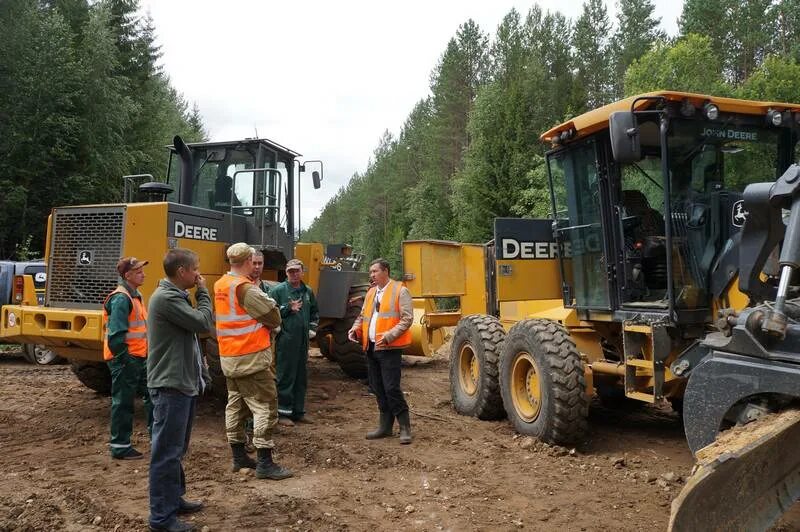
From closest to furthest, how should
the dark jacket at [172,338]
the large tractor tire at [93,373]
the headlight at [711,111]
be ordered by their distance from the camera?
the dark jacket at [172,338] → the headlight at [711,111] → the large tractor tire at [93,373]

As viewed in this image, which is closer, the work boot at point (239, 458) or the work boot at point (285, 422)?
the work boot at point (239, 458)

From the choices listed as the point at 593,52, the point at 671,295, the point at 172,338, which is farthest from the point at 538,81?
the point at 172,338

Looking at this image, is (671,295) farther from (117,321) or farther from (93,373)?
(93,373)

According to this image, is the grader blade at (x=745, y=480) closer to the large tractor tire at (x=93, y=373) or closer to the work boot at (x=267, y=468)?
the work boot at (x=267, y=468)

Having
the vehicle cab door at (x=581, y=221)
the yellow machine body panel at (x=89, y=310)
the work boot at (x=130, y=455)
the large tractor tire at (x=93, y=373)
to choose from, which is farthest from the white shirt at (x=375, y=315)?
the large tractor tire at (x=93, y=373)

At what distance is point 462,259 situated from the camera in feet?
32.7

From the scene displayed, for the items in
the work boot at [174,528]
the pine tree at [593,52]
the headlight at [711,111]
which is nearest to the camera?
the work boot at [174,528]

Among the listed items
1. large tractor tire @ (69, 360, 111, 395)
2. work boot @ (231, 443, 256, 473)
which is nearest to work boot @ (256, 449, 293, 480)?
work boot @ (231, 443, 256, 473)

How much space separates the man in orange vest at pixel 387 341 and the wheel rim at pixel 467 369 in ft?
4.52

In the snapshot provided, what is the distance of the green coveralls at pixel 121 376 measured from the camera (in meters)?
5.59

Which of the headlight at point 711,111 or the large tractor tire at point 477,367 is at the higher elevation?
the headlight at point 711,111

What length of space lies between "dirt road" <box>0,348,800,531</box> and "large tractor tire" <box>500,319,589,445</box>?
201 mm

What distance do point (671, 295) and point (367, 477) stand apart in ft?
8.61

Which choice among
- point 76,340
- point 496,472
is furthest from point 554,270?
point 76,340
